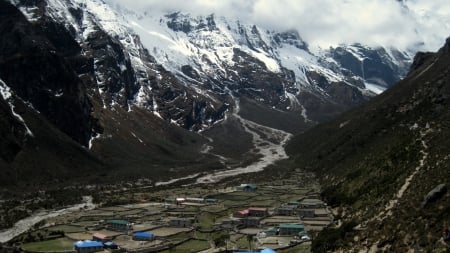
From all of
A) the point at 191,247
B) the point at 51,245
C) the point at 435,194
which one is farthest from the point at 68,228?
the point at 435,194

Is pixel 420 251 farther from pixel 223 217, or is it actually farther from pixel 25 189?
pixel 25 189

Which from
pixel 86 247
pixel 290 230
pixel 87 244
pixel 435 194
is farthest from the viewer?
pixel 290 230

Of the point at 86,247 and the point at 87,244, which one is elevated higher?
the point at 87,244

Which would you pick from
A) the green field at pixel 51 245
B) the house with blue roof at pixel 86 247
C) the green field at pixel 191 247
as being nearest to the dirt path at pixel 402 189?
the green field at pixel 191 247

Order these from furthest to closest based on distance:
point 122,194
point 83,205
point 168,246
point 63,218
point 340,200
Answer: point 122,194, point 83,205, point 63,218, point 340,200, point 168,246

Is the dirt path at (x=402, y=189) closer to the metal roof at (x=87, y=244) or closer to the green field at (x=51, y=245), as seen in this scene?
Answer: the metal roof at (x=87, y=244)

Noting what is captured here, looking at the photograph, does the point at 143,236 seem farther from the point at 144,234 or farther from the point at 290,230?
the point at 290,230

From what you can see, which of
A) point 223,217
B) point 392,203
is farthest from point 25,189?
point 392,203

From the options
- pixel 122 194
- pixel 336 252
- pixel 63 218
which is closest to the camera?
pixel 336 252
